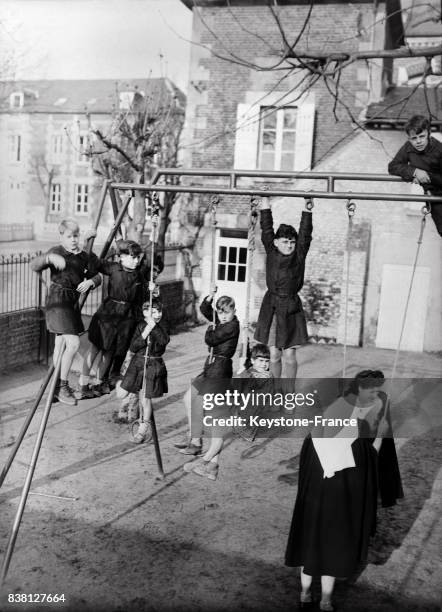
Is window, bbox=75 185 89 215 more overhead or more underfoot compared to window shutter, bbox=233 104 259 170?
more underfoot

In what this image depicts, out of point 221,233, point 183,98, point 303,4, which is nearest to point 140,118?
point 221,233

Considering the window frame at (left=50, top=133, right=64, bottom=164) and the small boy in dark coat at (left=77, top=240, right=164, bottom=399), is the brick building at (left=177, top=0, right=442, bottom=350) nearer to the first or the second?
the small boy in dark coat at (left=77, top=240, right=164, bottom=399)

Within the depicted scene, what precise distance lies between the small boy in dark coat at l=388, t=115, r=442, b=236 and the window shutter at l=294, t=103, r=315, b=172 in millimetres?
8336

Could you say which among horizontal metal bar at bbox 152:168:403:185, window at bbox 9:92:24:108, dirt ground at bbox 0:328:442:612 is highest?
window at bbox 9:92:24:108

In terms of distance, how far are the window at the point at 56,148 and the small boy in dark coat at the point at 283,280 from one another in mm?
26424

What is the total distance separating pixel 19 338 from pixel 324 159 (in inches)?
283

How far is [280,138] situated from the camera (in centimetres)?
1364

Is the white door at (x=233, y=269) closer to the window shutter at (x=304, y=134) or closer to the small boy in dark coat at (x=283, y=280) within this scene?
the window shutter at (x=304, y=134)

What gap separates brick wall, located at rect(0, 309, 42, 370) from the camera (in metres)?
9.57

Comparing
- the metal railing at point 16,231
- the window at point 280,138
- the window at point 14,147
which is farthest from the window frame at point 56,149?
the window at point 280,138

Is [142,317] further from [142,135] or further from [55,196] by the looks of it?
[55,196]

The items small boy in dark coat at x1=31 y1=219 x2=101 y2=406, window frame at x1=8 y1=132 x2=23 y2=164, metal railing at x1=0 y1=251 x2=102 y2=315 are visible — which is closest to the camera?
small boy in dark coat at x1=31 y1=219 x2=101 y2=406

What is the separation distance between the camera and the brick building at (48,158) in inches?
1154

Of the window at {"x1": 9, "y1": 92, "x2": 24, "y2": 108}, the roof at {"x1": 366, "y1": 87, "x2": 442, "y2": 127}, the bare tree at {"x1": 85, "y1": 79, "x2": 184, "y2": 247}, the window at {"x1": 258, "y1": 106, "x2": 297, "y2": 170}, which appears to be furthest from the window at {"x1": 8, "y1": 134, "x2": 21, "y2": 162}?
the roof at {"x1": 366, "y1": 87, "x2": 442, "y2": 127}
